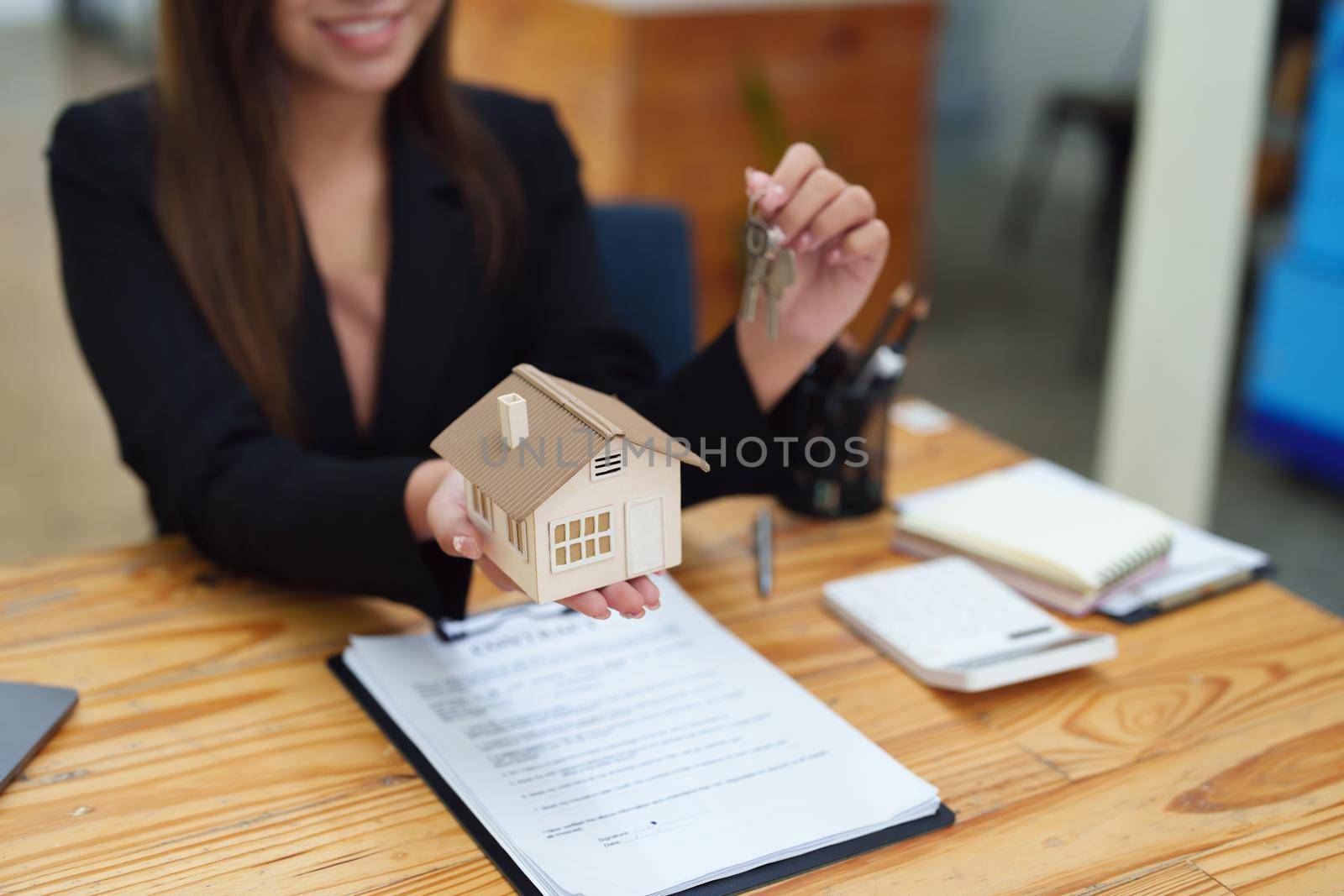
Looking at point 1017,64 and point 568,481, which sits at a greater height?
point 1017,64

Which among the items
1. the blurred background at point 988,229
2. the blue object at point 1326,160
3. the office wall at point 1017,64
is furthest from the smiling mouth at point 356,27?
the office wall at point 1017,64

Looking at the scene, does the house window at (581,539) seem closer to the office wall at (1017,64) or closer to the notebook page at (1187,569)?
the notebook page at (1187,569)

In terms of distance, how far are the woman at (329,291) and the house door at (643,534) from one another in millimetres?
234

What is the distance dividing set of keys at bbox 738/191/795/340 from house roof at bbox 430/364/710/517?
0.53ft

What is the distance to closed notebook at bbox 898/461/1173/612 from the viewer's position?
0.96 metres

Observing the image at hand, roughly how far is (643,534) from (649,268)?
0.79 meters

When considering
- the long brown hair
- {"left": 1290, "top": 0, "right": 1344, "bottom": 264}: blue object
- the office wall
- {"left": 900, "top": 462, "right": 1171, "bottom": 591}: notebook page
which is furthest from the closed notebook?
the office wall

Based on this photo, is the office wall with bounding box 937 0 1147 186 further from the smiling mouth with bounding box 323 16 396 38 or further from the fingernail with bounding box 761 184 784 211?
the fingernail with bounding box 761 184 784 211

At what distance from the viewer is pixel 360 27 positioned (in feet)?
3.39

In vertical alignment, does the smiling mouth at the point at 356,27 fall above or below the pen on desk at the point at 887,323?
above

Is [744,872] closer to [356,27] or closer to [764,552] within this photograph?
[764,552]

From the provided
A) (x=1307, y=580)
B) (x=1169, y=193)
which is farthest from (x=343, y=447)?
(x=1307, y=580)

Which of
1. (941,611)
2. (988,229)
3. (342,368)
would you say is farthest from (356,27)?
(988,229)

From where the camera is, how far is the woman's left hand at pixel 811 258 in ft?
2.65
